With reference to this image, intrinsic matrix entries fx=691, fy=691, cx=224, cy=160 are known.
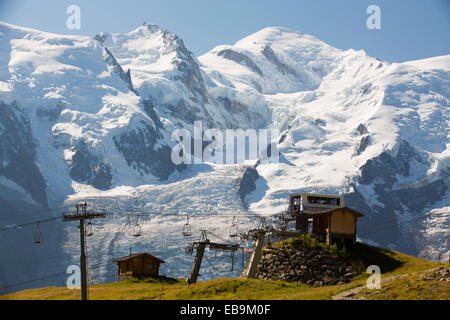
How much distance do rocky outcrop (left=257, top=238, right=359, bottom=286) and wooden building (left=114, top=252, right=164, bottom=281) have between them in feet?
91.8

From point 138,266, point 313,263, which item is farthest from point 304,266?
point 138,266

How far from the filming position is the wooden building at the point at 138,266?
331 feet

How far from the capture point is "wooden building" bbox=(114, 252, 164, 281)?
10100 cm

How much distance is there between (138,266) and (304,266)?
35845 mm

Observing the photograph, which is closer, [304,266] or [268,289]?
[268,289]

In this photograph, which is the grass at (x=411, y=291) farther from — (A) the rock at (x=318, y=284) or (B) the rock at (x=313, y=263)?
(B) the rock at (x=313, y=263)

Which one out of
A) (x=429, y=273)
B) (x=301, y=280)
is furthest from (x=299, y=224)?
(x=429, y=273)

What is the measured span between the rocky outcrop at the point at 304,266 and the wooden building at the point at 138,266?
91.8ft

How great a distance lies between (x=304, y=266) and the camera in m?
73.4

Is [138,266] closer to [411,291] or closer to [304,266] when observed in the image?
[304,266]

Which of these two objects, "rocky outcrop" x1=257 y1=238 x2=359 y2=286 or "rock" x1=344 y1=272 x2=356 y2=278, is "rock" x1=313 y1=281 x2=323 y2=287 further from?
"rock" x1=344 y1=272 x2=356 y2=278

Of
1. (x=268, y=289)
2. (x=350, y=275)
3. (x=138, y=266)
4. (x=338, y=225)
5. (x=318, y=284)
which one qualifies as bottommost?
(x=138, y=266)

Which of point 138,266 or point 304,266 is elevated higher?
point 304,266
